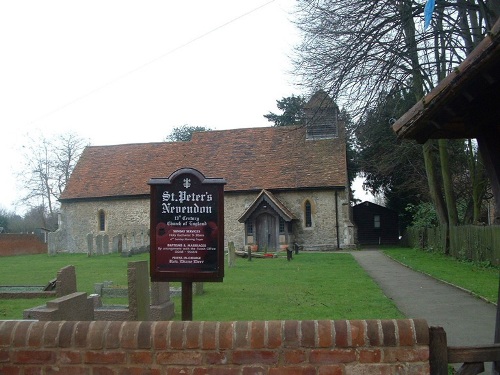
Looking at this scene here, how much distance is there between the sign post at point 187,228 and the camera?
6668mm

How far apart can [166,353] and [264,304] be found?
767 centimetres

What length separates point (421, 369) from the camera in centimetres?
423

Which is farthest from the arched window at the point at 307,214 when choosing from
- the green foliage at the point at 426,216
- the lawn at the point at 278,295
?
the lawn at the point at 278,295

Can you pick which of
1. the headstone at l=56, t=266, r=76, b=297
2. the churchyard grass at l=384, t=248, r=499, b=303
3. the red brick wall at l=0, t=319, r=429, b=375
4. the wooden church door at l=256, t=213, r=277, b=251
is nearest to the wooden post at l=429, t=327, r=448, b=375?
the red brick wall at l=0, t=319, r=429, b=375

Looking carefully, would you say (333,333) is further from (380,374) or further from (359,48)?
(359,48)

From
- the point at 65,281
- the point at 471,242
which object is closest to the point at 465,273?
the point at 471,242

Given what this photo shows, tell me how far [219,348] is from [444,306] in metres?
8.61

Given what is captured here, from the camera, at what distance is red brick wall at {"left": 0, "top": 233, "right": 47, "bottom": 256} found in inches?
1595

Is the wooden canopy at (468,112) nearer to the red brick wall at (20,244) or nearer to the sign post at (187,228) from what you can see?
the sign post at (187,228)

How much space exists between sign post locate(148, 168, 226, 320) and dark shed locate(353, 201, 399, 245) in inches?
1627

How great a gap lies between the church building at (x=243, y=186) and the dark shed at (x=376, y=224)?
30.4 ft

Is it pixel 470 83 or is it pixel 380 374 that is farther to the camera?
pixel 470 83

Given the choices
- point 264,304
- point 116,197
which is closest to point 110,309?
point 264,304

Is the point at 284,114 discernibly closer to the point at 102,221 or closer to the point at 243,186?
the point at 243,186
